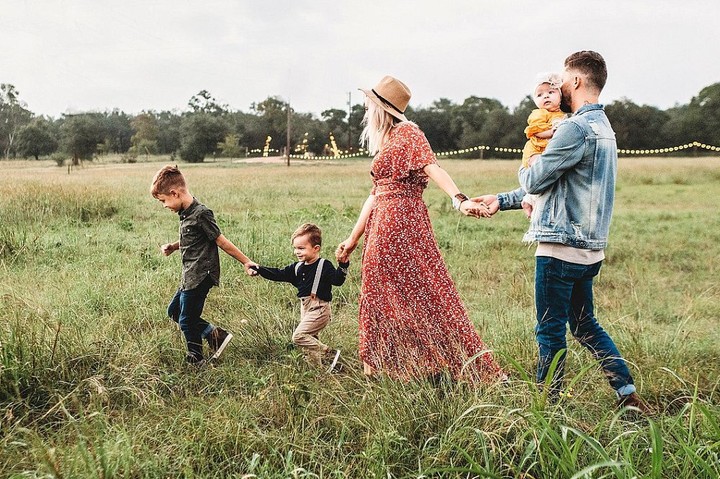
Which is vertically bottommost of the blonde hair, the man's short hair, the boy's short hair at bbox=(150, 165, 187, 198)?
the boy's short hair at bbox=(150, 165, 187, 198)

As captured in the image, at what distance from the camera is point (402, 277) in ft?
12.3

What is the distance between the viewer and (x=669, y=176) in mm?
24031

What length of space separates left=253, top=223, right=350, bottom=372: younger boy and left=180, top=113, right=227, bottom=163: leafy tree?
17.6m

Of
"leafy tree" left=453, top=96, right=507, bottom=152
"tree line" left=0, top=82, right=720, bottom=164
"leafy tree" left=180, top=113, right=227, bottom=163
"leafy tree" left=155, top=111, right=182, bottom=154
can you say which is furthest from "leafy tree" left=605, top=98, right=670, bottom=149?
"leafy tree" left=155, top=111, right=182, bottom=154

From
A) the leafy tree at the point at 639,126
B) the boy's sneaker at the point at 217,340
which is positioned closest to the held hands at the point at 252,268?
the boy's sneaker at the point at 217,340

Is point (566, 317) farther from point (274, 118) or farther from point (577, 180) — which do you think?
point (274, 118)

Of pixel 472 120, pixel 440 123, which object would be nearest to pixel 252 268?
pixel 440 123

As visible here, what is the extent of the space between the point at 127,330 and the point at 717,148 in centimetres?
4278

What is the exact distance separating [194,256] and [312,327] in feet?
3.06

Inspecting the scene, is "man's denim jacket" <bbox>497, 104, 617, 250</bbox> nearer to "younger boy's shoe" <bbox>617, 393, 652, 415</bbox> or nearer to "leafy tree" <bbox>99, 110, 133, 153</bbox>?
"younger boy's shoe" <bbox>617, 393, 652, 415</bbox>

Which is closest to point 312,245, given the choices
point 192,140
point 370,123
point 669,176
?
point 370,123

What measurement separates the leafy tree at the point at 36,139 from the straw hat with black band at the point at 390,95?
11.6 meters

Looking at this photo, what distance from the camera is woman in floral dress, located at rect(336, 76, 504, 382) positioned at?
3678 mm

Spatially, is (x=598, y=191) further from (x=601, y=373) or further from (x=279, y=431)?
(x=279, y=431)
